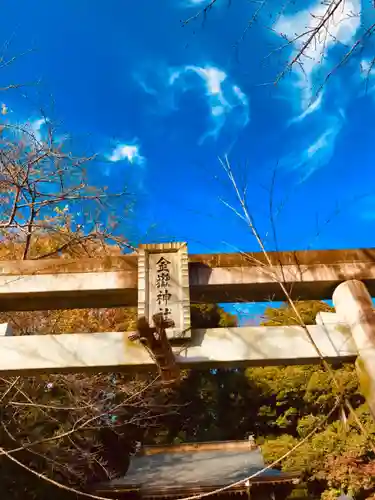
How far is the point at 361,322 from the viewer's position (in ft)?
12.1

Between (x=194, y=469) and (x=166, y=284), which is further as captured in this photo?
(x=194, y=469)

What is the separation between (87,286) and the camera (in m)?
3.99

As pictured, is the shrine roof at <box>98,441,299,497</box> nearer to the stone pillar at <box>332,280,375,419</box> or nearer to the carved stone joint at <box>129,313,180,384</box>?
the stone pillar at <box>332,280,375,419</box>

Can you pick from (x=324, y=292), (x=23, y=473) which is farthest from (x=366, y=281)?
(x=23, y=473)

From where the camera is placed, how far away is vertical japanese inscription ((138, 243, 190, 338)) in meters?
3.71

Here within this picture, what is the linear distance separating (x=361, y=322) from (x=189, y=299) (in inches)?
60.1

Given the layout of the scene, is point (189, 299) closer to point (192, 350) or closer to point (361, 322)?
point (192, 350)

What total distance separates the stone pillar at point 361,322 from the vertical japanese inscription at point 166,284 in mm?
1451

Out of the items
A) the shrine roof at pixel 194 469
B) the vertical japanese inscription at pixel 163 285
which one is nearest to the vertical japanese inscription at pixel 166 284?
the vertical japanese inscription at pixel 163 285

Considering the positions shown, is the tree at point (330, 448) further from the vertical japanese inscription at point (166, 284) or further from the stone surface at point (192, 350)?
the vertical japanese inscription at point (166, 284)

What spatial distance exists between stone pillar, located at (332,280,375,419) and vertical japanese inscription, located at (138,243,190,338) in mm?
1451

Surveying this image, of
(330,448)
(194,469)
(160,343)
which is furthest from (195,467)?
(160,343)

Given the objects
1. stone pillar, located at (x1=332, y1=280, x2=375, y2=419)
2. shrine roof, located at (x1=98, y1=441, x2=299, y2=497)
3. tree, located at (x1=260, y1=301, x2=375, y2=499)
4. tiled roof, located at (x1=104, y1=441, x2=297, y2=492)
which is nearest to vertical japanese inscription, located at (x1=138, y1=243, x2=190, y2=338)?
stone pillar, located at (x1=332, y1=280, x2=375, y2=419)

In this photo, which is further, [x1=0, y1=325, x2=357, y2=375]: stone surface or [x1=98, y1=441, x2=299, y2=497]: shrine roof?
[x1=98, y1=441, x2=299, y2=497]: shrine roof
